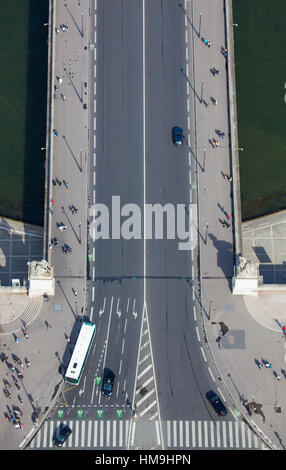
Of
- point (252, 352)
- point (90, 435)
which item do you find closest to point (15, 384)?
point (90, 435)

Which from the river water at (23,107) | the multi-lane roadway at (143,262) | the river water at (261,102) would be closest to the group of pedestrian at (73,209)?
the multi-lane roadway at (143,262)

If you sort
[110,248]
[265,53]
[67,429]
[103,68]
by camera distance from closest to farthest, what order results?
[67,429] < [110,248] < [103,68] < [265,53]

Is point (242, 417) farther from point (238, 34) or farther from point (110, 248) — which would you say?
point (238, 34)

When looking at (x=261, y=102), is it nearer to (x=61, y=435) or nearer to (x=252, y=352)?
(x=252, y=352)

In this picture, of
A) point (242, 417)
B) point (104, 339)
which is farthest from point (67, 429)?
point (242, 417)

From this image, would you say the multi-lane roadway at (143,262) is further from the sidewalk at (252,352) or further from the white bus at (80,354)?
the sidewalk at (252,352)

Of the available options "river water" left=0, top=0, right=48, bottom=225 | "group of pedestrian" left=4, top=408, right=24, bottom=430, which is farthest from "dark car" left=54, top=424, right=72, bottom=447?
"river water" left=0, top=0, right=48, bottom=225

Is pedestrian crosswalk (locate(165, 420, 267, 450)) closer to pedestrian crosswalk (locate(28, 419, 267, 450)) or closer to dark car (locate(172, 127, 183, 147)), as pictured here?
pedestrian crosswalk (locate(28, 419, 267, 450))
